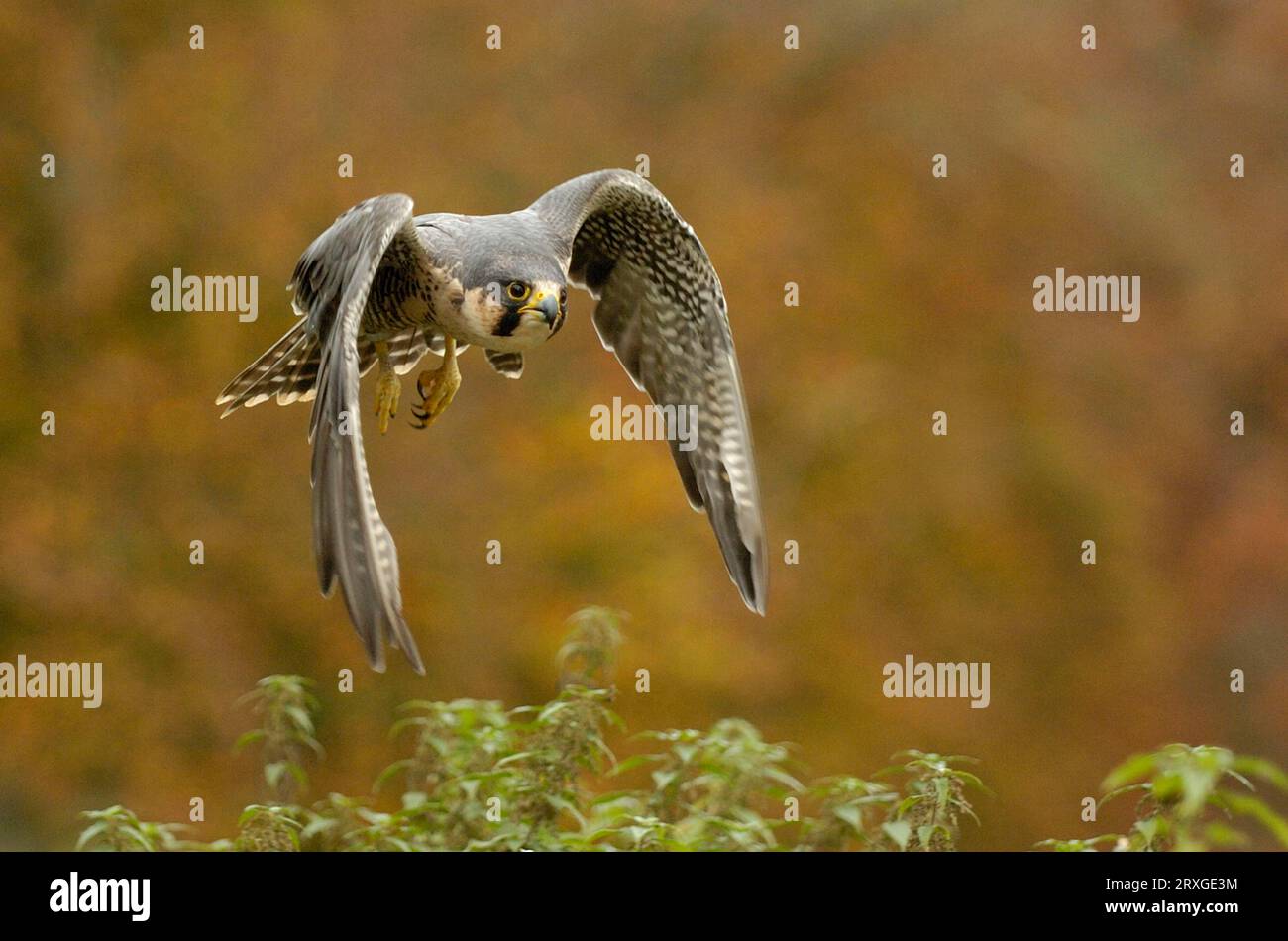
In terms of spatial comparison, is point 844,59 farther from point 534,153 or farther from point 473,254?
point 473,254

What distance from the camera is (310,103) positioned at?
14906mm

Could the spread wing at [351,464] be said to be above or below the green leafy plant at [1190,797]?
above

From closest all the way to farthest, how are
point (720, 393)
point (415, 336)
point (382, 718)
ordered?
point (720, 393)
point (415, 336)
point (382, 718)

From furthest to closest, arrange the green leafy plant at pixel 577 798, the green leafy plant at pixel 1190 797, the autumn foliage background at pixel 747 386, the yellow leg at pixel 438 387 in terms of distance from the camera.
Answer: the autumn foliage background at pixel 747 386 → the yellow leg at pixel 438 387 → the green leafy plant at pixel 577 798 → the green leafy plant at pixel 1190 797

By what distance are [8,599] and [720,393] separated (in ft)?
32.7

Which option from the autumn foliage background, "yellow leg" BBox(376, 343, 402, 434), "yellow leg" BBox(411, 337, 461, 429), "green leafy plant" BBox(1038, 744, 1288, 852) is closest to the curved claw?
"yellow leg" BBox(411, 337, 461, 429)

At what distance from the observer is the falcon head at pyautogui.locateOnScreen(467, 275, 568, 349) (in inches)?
208

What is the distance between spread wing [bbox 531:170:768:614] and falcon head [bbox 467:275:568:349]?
509 millimetres

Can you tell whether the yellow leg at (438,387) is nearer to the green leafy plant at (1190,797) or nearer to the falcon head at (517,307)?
the falcon head at (517,307)

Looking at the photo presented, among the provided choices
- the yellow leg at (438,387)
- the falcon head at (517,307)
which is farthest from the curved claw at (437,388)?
the falcon head at (517,307)

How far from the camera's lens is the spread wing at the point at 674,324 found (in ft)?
19.5

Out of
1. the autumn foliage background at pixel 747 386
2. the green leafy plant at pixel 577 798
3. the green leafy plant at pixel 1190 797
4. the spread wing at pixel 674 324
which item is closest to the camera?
the green leafy plant at pixel 1190 797

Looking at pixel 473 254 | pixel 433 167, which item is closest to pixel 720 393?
pixel 473 254

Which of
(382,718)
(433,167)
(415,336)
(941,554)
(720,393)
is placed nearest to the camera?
(720,393)
